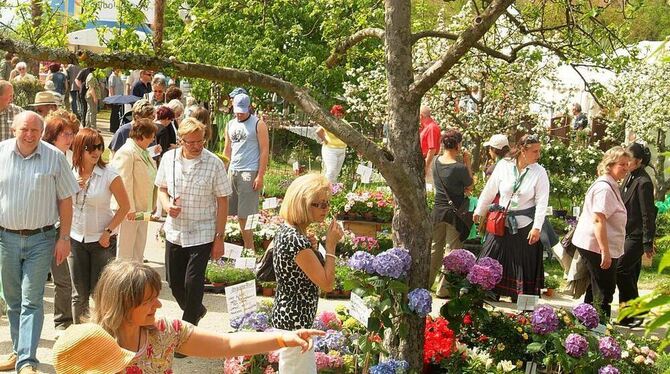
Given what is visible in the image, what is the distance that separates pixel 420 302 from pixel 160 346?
2.34 meters

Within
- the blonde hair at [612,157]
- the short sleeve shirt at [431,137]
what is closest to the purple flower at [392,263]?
the blonde hair at [612,157]

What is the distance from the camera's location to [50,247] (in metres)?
6.33

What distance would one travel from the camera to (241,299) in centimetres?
642

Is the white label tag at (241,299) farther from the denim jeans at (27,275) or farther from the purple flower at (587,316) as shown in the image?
the purple flower at (587,316)

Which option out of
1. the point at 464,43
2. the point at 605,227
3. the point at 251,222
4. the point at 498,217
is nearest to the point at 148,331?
the point at 464,43

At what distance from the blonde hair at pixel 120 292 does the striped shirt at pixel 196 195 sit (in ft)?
11.3

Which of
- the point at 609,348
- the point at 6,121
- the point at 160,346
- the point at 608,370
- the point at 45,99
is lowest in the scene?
the point at 608,370

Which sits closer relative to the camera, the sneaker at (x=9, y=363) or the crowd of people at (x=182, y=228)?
the crowd of people at (x=182, y=228)

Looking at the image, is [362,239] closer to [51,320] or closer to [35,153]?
[51,320]

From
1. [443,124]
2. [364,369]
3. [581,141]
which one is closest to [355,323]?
[364,369]

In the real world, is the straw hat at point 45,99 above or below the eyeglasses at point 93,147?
above

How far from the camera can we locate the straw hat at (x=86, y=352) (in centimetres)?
287

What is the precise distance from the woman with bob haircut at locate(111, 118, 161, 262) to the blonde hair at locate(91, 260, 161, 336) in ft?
15.1

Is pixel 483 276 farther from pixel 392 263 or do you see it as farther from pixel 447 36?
pixel 447 36
